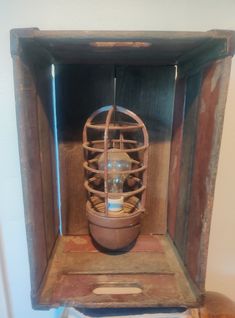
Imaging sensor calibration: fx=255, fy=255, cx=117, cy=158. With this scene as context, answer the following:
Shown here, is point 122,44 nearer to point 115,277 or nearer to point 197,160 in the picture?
Answer: point 197,160

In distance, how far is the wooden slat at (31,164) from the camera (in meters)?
0.55

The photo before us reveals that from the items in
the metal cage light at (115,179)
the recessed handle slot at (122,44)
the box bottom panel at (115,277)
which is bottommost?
the box bottom panel at (115,277)

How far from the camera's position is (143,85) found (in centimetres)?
80

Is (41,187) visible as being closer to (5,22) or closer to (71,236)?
(71,236)

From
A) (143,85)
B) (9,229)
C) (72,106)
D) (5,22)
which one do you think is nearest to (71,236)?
(9,229)

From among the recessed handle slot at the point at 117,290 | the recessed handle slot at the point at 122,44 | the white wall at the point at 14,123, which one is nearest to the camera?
the recessed handle slot at the point at 122,44

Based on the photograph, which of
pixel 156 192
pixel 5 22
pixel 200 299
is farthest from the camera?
pixel 156 192

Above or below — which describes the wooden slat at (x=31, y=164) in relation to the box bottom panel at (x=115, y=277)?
above

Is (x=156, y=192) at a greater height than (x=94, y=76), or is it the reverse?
(x=94, y=76)

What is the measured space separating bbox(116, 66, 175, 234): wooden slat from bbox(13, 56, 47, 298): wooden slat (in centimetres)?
30

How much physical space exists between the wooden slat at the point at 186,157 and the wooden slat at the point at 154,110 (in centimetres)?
7

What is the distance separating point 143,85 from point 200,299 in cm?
61

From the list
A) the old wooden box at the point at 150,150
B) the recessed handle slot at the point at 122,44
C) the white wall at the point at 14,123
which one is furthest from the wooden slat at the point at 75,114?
the recessed handle slot at the point at 122,44

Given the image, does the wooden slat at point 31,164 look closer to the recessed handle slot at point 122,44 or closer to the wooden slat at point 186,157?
the recessed handle slot at point 122,44
